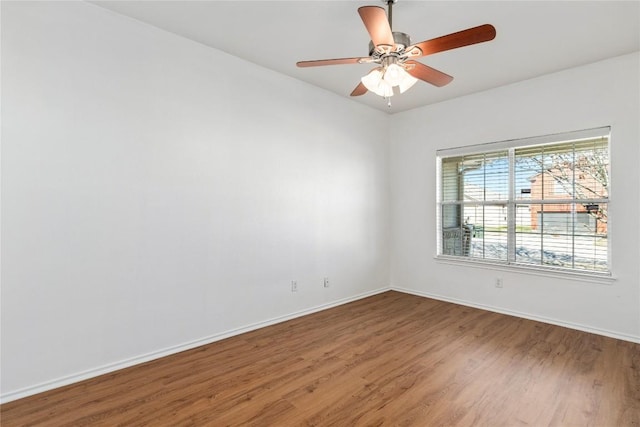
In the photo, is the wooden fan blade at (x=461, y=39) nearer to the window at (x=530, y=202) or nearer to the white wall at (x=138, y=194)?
the white wall at (x=138, y=194)

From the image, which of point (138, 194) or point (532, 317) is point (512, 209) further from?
point (138, 194)

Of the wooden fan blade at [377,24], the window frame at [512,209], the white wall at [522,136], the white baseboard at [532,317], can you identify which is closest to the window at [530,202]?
the window frame at [512,209]

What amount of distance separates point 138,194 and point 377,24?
2.20 metres

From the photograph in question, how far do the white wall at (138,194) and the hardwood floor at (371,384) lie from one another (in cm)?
33

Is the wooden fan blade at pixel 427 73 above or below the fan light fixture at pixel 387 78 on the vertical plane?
above

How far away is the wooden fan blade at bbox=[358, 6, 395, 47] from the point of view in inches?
67.6

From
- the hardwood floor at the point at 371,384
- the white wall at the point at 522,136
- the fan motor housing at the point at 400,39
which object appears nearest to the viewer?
the hardwood floor at the point at 371,384

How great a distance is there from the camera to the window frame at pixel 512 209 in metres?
3.32

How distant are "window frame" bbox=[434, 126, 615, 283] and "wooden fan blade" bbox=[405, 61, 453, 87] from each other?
6.38 ft

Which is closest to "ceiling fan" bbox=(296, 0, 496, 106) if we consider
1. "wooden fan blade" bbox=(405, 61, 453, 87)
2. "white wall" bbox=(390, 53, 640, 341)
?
"wooden fan blade" bbox=(405, 61, 453, 87)

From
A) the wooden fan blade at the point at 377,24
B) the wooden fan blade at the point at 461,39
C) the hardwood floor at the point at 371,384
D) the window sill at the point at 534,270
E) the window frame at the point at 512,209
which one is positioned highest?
the wooden fan blade at the point at 377,24

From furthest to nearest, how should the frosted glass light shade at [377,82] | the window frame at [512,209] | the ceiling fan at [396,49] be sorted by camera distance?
the window frame at [512,209]
the frosted glass light shade at [377,82]
the ceiling fan at [396,49]

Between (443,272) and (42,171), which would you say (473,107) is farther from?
(42,171)

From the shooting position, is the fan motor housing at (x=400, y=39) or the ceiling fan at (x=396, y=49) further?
the fan motor housing at (x=400, y=39)
